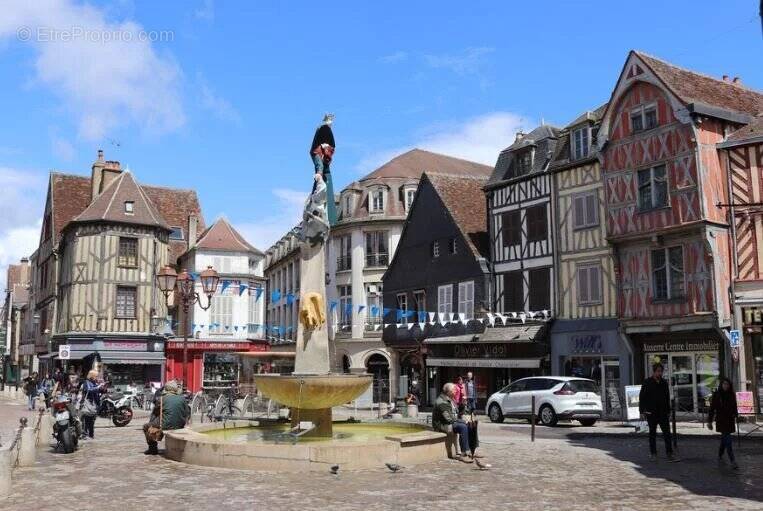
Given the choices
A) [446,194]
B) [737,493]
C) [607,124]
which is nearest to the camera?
[737,493]

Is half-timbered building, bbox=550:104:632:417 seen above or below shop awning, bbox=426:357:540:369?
above

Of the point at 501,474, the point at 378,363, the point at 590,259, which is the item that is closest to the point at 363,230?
the point at 378,363

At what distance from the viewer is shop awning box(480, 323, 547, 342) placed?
25.8 m

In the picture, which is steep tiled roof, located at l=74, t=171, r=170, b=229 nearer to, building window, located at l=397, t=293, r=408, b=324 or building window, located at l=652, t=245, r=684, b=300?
building window, located at l=397, t=293, r=408, b=324

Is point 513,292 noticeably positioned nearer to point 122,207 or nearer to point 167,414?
point 167,414

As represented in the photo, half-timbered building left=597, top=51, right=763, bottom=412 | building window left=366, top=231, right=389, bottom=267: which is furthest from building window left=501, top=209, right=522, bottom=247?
building window left=366, top=231, right=389, bottom=267

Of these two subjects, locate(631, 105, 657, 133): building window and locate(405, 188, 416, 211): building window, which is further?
locate(405, 188, 416, 211): building window

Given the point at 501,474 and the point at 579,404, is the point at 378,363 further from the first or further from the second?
the point at 501,474

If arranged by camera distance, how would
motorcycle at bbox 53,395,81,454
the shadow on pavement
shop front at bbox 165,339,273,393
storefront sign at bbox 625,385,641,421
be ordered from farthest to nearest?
shop front at bbox 165,339,273,393 < storefront sign at bbox 625,385,641,421 < motorcycle at bbox 53,395,81,454 < the shadow on pavement

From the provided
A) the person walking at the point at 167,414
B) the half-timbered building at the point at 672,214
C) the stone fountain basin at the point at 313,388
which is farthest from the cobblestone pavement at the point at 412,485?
the half-timbered building at the point at 672,214

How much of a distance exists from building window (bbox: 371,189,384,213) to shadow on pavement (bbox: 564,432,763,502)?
2348 centimetres

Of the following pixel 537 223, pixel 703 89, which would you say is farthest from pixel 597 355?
pixel 703 89

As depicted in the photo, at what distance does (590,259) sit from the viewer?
24797 millimetres

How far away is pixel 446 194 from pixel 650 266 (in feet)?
36.7
